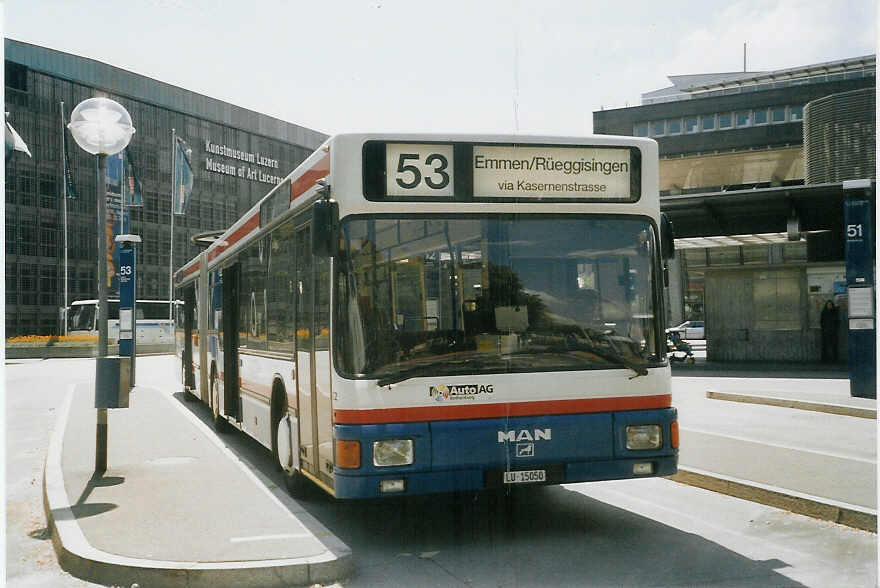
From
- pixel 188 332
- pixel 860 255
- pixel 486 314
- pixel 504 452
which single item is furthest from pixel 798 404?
pixel 188 332

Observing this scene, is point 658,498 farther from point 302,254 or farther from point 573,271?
point 302,254

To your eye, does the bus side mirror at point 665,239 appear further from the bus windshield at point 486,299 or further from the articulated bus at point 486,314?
the bus windshield at point 486,299

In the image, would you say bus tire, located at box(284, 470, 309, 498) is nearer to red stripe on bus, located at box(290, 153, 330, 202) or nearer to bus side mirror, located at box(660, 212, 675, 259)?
red stripe on bus, located at box(290, 153, 330, 202)

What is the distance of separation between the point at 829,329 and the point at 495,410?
19.7 m

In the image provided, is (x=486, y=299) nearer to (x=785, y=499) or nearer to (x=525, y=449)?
(x=525, y=449)

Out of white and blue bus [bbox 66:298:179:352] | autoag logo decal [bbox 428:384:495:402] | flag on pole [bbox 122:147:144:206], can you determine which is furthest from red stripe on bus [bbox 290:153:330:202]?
white and blue bus [bbox 66:298:179:352]

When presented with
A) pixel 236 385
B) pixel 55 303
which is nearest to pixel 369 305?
pixel 236 385

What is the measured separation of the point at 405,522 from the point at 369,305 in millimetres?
2058

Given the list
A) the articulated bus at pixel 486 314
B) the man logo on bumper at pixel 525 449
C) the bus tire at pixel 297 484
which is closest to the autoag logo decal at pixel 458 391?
the articulated bus at pixel 486 314

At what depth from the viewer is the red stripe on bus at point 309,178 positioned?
22.5ft

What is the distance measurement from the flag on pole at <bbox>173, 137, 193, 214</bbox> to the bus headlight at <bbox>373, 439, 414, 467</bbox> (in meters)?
40.7

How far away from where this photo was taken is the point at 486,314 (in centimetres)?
636

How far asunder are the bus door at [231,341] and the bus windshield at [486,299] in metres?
5.40

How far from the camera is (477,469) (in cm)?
633
